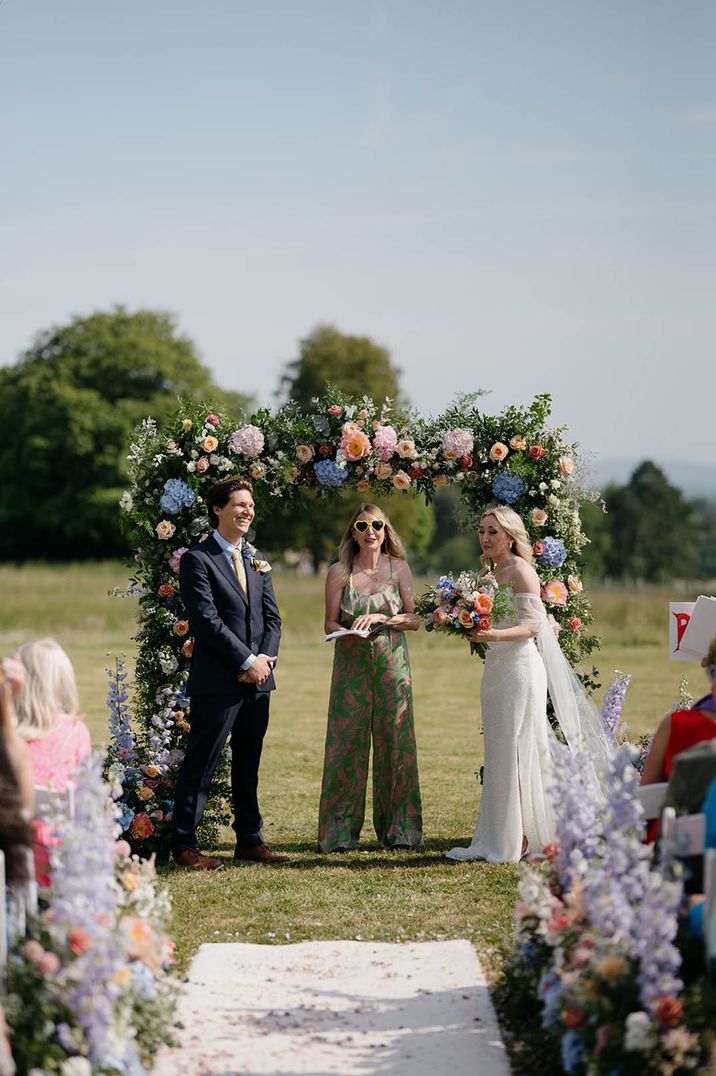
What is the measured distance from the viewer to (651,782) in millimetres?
5469

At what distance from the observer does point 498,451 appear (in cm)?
908

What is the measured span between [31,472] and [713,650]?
4408 centimetres

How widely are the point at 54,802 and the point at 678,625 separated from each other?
5.13 m

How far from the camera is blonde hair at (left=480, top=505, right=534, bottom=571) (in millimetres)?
8367

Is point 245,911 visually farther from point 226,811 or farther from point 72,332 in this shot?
point 72,332

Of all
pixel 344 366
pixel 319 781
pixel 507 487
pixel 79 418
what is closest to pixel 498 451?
pixel 507 487

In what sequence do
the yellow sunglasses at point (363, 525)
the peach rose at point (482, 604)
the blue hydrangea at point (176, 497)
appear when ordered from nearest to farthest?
the peach rose at point (482, 604) → the yellow sunglasses at point (363, 525) → the blue hydrangea at point (176, 497)

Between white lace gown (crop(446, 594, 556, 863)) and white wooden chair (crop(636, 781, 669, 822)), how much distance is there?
304cm

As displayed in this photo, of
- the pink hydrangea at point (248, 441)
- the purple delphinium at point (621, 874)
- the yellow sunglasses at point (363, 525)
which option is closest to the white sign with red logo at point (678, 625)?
the yellow sunglasses at point (363, 525)

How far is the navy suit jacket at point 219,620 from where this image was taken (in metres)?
8.08

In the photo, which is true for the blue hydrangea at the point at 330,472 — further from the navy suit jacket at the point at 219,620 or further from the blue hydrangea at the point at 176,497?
the navy suit jacket at the point at 219,620

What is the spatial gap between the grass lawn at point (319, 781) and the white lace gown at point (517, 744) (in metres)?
0.31

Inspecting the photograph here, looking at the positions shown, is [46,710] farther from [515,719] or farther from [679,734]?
[515,719]

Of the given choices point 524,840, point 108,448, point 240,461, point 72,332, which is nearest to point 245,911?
point 524,840
